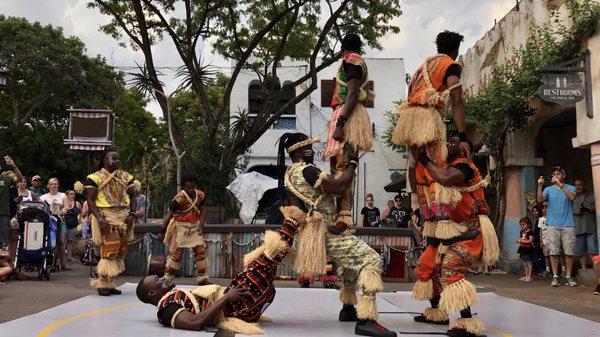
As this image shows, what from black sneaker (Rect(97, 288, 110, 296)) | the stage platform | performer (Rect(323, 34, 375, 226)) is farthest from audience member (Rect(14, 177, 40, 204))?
performer (Rect(323, 34, 375, 226))

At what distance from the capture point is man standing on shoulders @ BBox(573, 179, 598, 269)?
10.3m

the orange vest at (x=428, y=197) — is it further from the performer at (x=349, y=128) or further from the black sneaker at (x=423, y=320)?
the black sneaker at (x=423, y=320)

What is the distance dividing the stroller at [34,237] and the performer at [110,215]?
2789 mm

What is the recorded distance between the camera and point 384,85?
25.3 m

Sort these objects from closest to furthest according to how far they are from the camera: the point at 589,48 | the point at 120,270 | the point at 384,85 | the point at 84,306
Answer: the point at 84,306, the point at 120,270, the point at 589,48, the point at 384,85

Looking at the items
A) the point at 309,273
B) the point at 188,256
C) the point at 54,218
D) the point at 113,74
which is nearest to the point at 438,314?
the point at 309,273

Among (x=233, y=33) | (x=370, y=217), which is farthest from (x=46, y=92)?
(x=370, y=217)

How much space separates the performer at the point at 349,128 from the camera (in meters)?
4.79

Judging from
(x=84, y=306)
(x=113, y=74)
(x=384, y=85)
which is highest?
(x=113, y=74)

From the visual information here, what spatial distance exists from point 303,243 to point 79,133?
1428 cm

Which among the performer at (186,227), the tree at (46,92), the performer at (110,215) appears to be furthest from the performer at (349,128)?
the tree at (46,92)

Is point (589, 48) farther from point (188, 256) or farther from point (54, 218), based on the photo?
point (54, 218)

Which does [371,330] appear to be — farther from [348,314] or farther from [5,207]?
[5,207]

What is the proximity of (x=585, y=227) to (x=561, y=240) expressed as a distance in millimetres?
426
